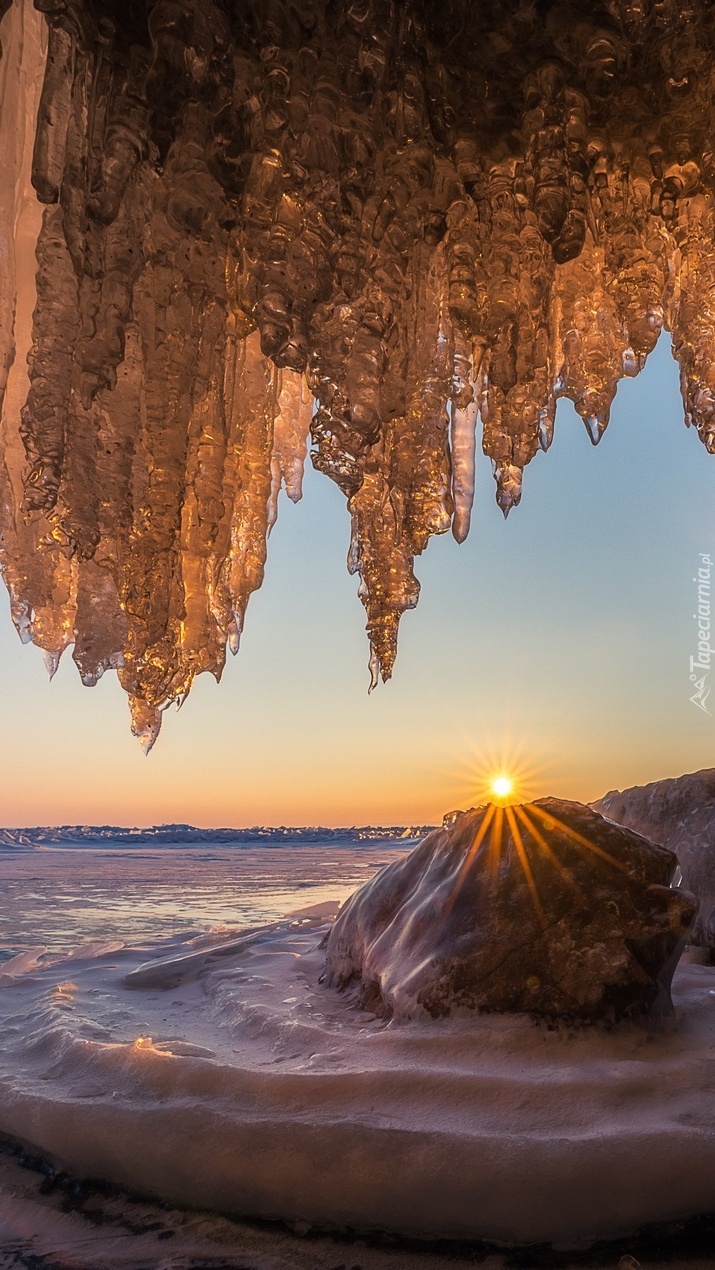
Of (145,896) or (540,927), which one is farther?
(145,896)

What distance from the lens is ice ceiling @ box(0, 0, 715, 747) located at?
78.5 inches

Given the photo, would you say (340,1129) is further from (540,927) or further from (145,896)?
(145,896)

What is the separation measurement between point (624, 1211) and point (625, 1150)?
90 millimetres

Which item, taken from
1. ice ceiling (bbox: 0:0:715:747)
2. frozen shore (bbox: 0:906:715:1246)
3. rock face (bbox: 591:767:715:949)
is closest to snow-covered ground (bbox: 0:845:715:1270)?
frozen shore (bbox: 0:906:715:1246)

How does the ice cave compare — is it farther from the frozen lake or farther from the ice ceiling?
the frozen lake

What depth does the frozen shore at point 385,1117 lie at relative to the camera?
1272 mm

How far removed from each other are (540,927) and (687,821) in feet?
4.96

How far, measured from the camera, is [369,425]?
→ 234cm

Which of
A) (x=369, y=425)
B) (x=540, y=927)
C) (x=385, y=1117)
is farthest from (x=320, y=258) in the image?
(x=385, y=1117)

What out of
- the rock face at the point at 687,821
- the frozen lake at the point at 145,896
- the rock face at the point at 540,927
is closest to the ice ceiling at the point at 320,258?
the rock face at the point at 540,927

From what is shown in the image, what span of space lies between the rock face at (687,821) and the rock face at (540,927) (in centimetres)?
94

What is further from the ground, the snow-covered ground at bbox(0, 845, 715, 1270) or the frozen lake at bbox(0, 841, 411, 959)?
the snow-covered ground at bbox(0, 845, 715, 1270)

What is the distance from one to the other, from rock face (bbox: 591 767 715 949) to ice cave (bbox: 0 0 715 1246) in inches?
4.8

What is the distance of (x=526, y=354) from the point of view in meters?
2.73
